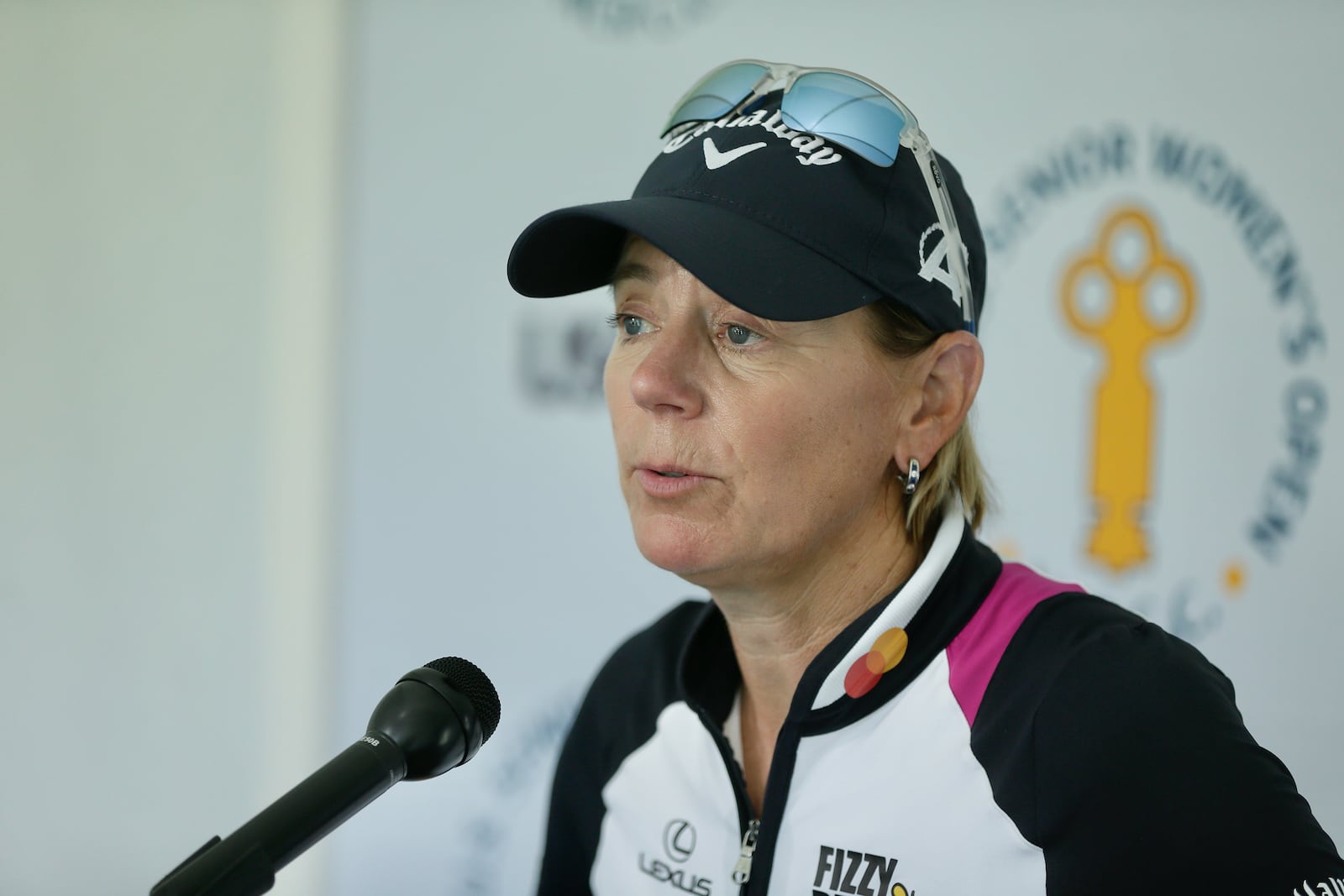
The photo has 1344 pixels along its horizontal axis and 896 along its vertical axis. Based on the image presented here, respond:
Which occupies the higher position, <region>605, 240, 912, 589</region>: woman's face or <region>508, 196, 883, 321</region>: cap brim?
<region>508, 196, 883, 321</region>: cap brim

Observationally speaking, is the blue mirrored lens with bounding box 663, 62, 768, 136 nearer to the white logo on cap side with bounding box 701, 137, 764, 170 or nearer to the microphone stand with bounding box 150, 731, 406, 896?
the white logo on cap side with bounding box 701, 137, 764, 170

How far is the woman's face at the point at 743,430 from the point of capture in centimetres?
91

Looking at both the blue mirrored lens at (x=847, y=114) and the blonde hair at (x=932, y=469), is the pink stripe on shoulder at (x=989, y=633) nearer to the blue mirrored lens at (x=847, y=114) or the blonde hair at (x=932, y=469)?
the blonde hair at (x=932, y=469)

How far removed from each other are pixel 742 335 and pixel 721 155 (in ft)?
0.50

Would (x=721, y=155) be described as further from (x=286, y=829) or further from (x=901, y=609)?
(x=286, y=829)

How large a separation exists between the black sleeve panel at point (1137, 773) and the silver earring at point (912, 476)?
16 cm

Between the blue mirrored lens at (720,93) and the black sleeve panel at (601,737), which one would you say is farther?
the black sleeve panel at (601,737)

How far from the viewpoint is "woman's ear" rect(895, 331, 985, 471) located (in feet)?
3.21

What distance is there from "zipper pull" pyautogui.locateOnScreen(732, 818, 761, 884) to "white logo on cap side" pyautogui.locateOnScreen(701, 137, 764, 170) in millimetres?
539

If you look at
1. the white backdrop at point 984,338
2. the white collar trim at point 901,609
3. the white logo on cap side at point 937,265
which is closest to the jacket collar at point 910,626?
the white collar trim at point 901,609

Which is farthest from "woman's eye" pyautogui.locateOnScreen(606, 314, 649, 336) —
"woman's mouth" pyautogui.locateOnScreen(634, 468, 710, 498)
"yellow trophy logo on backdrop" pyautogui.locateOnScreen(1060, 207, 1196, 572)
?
"yellow trophy logo on backdrop" pyautogui.locateOnScreen(1060, 207, 1196, 572)

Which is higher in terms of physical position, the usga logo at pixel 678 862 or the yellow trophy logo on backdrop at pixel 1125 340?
the yellow trophy logo on backdrop at pixel 1125 340

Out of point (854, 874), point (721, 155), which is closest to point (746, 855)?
point (854, 874)

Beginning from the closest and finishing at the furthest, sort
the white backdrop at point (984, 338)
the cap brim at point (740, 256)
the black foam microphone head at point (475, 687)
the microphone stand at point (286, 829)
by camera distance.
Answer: the microphone stand at point (286, 829), the black foam microphone head at point (475, 687), the cap brim at point (740, 256), the white backdrop at point (984, 338)
